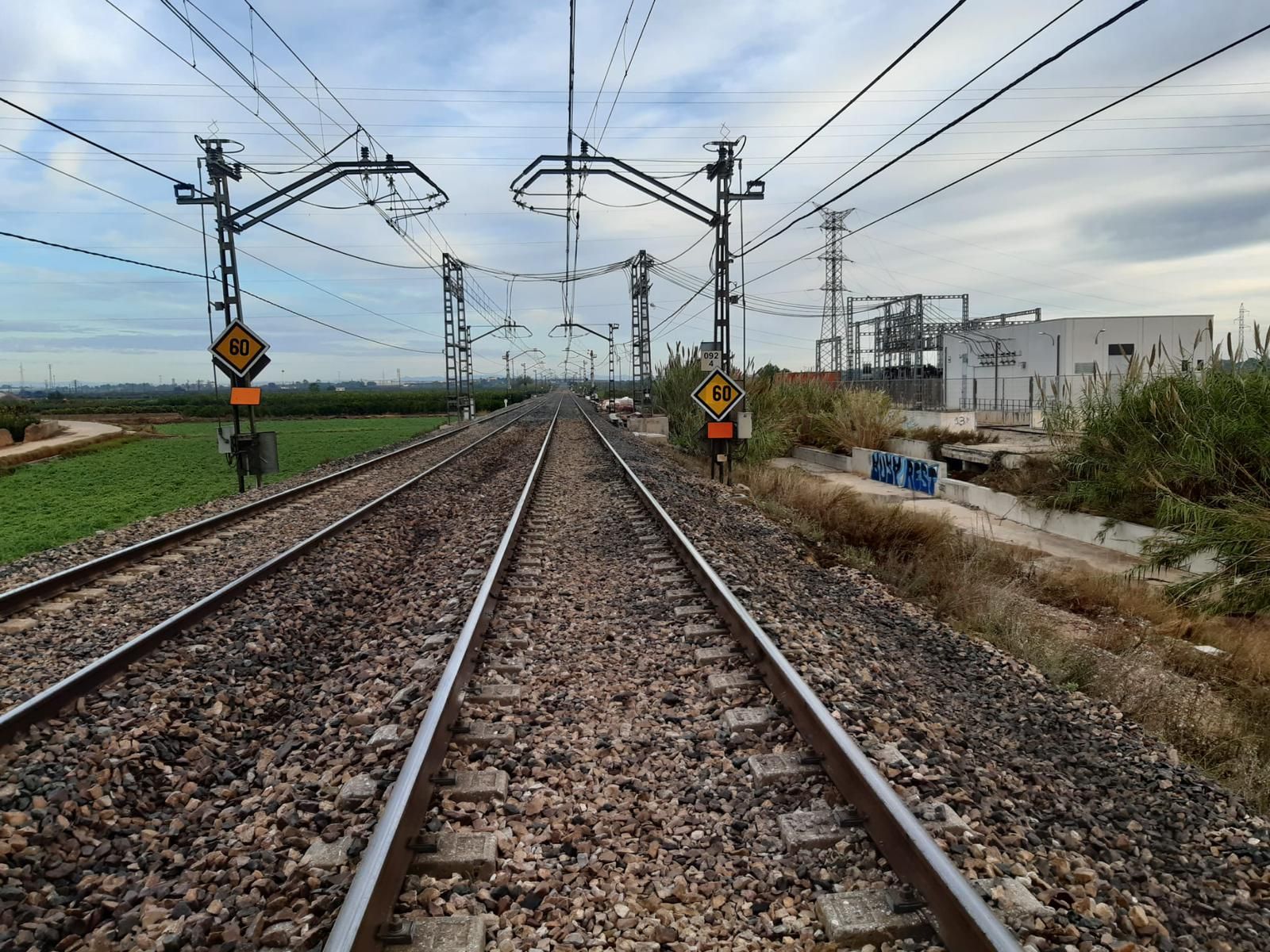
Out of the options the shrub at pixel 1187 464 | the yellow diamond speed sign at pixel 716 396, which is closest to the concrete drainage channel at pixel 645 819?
the shrub at pixel 1187 464

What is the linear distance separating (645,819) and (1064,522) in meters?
14.0

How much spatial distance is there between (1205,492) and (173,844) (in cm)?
1310

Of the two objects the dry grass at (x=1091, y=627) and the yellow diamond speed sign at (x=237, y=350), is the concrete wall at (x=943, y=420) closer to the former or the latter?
the dry grass at (x=1091, y=627)

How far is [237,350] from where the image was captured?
17.3m

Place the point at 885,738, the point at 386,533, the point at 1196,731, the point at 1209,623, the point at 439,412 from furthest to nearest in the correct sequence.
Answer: the point at 439,412, the point at 386,533, the point at 1209,623, the point at 1196,731, the point at 885,738

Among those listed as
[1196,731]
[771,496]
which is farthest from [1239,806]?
[771,496]

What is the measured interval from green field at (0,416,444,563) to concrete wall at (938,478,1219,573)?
1682cm

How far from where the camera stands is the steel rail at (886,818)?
8.43ft

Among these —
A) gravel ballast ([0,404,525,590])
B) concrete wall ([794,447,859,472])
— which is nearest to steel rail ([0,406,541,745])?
gravel ballast ([0,404,525,590])

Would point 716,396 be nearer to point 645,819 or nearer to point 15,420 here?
point 645,819

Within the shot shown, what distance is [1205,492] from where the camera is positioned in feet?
38.2

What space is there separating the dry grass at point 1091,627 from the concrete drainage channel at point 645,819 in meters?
2.51

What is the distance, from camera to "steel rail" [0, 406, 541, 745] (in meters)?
4.67

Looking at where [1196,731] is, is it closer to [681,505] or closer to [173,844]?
[173,844]
